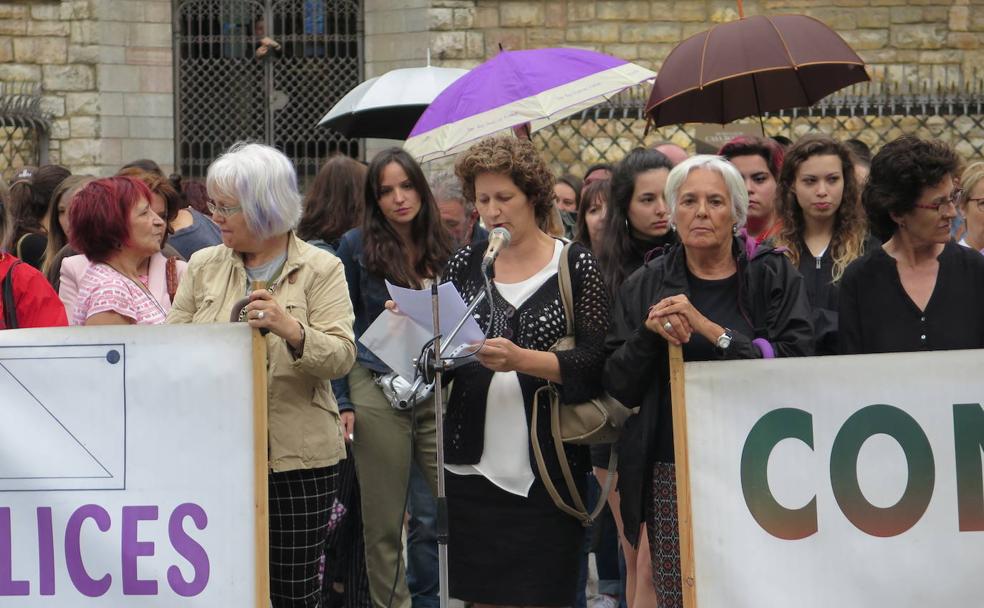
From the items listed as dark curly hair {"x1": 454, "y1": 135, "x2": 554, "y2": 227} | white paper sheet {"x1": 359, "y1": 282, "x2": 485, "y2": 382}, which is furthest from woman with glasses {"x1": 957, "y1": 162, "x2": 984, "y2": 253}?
white paper sheet {"x1": 359, "y1": 282, "x2": 485, "y2": 382}

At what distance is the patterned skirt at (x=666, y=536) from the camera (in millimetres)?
4703

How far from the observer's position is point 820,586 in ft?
14.6

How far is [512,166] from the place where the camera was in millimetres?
5164

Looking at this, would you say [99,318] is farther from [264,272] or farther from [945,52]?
[945,52]

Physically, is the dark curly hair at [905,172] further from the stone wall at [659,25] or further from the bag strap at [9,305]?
the stone wall at [659,25]

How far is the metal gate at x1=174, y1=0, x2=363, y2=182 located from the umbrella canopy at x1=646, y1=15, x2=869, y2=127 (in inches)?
347

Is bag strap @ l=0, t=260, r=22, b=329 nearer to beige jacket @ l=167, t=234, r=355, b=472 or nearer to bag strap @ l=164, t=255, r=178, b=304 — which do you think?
beige jacket @ l=167, t=234, r=355, b=472

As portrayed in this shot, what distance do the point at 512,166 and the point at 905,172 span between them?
1.39 m

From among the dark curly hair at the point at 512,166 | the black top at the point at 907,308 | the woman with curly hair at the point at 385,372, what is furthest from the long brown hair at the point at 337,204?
the black top at the point at 907,308

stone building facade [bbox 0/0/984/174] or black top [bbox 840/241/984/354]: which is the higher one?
stone building facade [bbox 0/0/984/174]

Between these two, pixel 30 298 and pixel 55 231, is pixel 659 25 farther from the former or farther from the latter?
pixel 30 298

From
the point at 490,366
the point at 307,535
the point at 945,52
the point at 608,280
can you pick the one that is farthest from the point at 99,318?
the point at 945,52

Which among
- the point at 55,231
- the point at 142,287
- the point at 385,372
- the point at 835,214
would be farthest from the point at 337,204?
the point at 835,214

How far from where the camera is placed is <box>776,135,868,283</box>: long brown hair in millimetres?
5988
